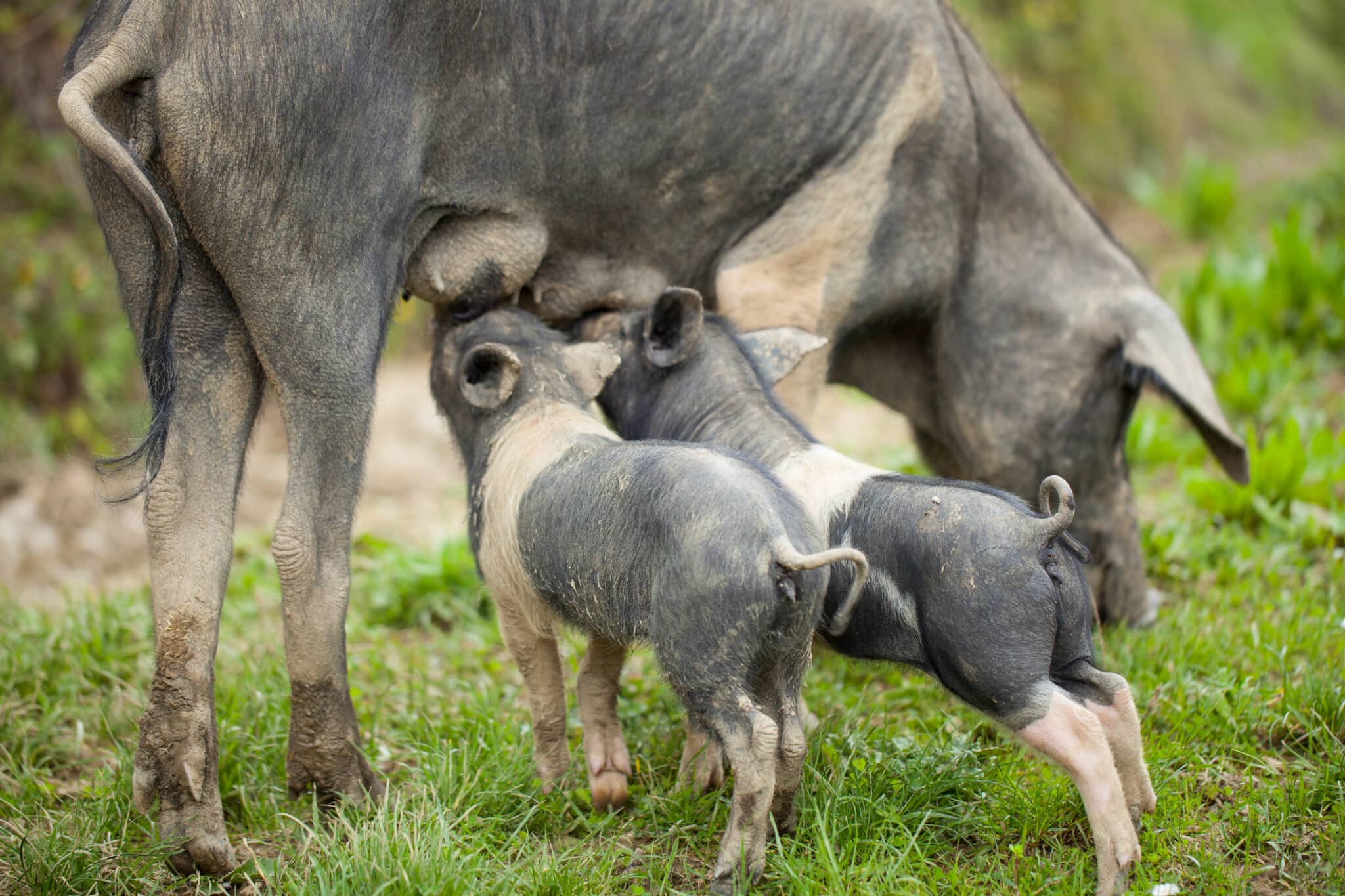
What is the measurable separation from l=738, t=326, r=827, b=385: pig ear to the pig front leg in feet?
3.46

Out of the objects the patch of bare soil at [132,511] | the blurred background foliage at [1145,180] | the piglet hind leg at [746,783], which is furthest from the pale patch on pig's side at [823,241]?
the patch of bare soil at [132,511]

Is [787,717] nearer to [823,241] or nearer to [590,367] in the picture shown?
[590,367]

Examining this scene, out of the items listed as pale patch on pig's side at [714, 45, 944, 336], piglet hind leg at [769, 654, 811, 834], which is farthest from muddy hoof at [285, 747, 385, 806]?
pale patch on pig's side at [714, 45, 944, 336]

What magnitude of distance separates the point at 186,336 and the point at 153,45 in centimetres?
79

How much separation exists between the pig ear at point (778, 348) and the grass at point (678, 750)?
96cm

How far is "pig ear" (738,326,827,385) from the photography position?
13.4 feet

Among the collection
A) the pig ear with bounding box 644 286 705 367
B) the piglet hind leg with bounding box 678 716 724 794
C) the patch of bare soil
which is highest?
the pig ear with bounding box 644 286 705 367

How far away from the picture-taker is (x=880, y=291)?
4.37 m

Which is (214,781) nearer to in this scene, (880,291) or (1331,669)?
(880,291)

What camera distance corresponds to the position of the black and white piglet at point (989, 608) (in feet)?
10.3

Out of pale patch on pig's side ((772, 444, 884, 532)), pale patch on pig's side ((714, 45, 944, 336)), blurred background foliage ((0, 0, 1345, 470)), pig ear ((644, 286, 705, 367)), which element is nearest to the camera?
pale patch on pig's side ((772, 444, 884, 532))

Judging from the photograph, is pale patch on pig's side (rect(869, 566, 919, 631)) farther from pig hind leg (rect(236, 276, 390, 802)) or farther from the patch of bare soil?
the patch of bare soil

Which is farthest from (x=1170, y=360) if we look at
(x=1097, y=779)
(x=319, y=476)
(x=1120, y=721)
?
(x=319, y=476)


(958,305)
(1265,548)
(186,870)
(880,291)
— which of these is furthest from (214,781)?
(1265,548)
